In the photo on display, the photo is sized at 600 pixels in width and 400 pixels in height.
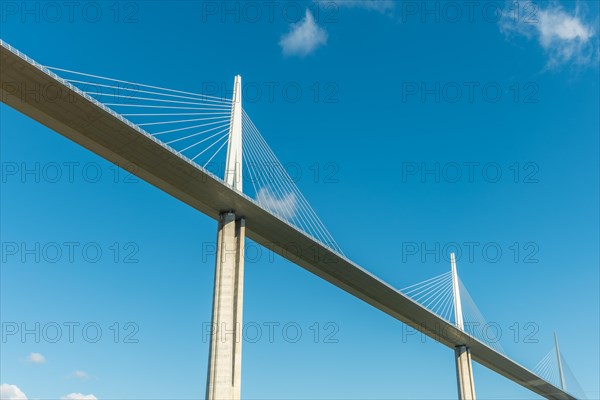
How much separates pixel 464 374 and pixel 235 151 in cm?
3048

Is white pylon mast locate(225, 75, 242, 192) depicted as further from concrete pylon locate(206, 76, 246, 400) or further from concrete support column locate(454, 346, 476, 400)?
concrete support column locate(454, 346, 476, 400)

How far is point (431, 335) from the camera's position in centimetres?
4347

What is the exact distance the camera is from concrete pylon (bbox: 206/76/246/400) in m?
22.7

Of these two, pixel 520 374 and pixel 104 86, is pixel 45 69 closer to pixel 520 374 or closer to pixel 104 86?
pixel 104 86

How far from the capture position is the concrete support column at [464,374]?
4541cm

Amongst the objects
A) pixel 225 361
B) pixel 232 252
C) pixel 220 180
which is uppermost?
pixel 220 180

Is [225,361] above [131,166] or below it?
below

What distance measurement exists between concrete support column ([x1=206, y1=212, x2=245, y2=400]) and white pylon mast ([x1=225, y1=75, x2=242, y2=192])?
188 cm

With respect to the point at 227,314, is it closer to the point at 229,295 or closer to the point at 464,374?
the point at 229,295

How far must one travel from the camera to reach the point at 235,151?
81.3 feet

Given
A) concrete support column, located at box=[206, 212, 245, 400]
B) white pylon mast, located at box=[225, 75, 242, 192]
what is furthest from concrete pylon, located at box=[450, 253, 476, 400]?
white pylon mast, located at box=[225, 75, 242, 192]

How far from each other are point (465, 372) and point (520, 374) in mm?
7545

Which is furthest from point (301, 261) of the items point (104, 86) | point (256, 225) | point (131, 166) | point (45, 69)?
point (45, 69)

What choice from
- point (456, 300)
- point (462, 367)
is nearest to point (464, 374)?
point (462, 367)
